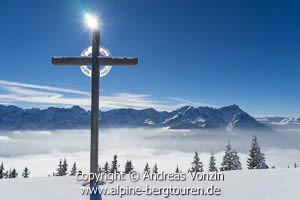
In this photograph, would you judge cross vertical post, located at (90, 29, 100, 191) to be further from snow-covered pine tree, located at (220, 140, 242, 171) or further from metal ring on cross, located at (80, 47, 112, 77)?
snow-covered pine tree, located at (220, 140, 242, 171)

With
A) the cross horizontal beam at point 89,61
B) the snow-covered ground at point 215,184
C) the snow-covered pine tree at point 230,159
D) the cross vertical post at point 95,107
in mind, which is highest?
the cross horizontal beam at point 89,61

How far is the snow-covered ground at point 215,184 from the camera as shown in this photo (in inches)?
184

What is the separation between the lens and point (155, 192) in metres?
4.96

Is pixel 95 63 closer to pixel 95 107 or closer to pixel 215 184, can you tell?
pixel 95 107

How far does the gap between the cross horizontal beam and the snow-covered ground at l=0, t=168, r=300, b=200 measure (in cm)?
254

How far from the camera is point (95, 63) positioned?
603cm

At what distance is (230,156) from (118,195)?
118ft

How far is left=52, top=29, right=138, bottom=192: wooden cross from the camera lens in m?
5.82

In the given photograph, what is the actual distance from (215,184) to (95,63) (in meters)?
3.49

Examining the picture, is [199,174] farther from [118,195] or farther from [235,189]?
[118,195]

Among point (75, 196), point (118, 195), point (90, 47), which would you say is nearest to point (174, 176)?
point (118, 195)

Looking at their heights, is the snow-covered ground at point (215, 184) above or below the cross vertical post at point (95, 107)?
below

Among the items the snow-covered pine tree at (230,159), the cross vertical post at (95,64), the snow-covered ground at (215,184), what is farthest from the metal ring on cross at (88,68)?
the snow-covered pine tree at (230,159)

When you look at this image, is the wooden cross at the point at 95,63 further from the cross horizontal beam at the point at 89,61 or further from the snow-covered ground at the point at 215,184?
the snow-covered ground at the point at 215,184
